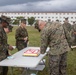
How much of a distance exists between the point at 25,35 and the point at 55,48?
255 cm

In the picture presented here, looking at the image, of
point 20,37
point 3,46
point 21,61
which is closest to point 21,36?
point 20,37

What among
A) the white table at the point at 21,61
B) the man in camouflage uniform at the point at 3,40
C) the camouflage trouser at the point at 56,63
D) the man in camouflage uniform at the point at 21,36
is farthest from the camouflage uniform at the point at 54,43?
the man in camouflage uniform at the point at 21,36

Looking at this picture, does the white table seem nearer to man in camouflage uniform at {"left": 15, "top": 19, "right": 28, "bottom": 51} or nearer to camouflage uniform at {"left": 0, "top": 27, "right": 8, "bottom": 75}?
camouflage uniform at {"left": 0, "top": 27, "right": 8, "bottom": 75}

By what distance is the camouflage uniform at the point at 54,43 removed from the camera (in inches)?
214

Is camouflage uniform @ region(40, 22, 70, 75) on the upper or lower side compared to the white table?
upper

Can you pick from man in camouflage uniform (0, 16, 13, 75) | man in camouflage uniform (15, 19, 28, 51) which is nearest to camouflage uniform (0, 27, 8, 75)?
man in camouflage uniform (0, 16, 13, 75)

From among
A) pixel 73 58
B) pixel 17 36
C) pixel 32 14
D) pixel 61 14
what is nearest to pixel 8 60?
pixel 17 36

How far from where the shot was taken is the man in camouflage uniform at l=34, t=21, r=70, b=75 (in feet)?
17.8

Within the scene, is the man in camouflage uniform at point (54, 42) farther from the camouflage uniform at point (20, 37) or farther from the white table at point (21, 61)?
the camouflage uniform at point (20, 37)

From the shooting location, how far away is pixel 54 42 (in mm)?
5523

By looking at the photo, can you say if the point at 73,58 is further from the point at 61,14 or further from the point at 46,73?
the point at 61,14

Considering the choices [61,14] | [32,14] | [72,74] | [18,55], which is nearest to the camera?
[18,55]

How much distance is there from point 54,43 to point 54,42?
2 centimetres

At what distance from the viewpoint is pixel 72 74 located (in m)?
7.62
